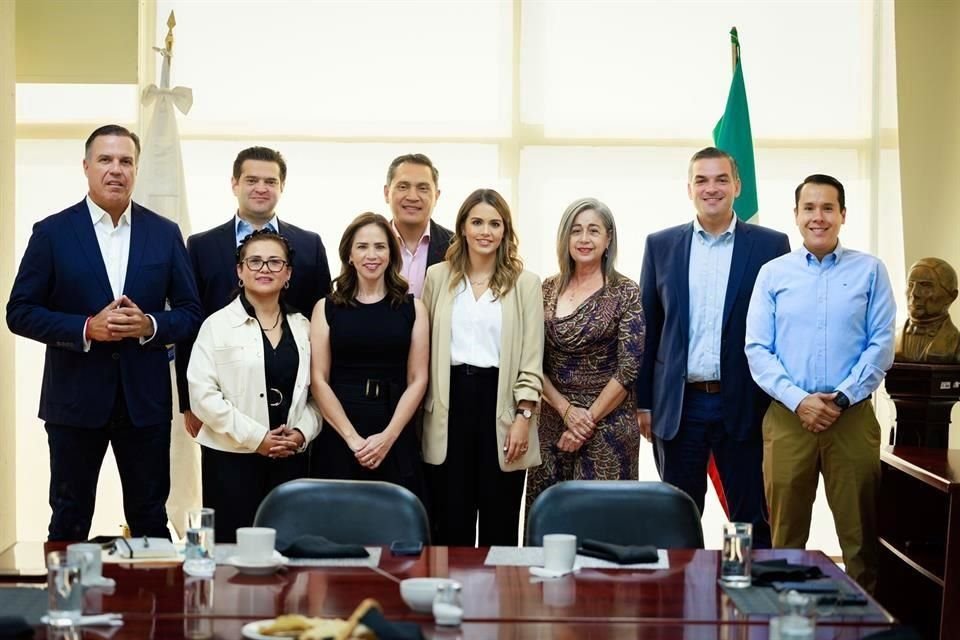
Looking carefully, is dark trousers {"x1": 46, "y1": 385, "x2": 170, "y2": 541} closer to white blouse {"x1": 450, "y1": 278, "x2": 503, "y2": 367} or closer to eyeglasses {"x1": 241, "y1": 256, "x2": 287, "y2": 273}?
eyeglasses {"x1": 241, "y1": 256, "x2": 287, "y2": 273}

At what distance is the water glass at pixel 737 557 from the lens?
2578 millimetres

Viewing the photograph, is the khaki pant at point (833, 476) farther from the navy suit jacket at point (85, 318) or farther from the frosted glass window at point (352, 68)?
the frosted glass window at point (352, 68)

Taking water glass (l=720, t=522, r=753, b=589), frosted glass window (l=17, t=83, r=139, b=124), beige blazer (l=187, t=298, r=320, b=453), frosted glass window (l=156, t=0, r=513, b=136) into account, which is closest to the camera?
water glass (l=720, t=522, r=753, b=589)

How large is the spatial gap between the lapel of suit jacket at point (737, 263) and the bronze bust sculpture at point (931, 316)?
843 millimetres

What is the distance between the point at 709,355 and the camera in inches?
180

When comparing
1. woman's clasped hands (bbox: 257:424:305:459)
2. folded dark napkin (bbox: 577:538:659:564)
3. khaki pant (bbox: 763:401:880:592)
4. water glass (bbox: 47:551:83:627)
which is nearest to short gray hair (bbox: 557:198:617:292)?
khaki pant (bbox: 763:401:880:592)

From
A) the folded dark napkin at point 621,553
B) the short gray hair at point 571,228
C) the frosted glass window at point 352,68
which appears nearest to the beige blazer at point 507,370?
the short gray hair at point 571,228

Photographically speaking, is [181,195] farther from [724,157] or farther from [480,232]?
[724,157]

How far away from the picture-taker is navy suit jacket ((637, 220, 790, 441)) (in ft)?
14.9

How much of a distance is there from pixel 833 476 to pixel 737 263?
0.88m

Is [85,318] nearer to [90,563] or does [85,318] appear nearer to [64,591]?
[90,563]

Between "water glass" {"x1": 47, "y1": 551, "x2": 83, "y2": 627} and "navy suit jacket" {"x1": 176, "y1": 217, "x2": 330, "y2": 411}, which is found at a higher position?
"navy suit jacket" {"x1": 176, "y1": 217, "x2": 330, "y2": 411}

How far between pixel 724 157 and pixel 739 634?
276 cm

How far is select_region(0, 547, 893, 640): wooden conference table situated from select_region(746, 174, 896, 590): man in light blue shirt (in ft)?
5.54
